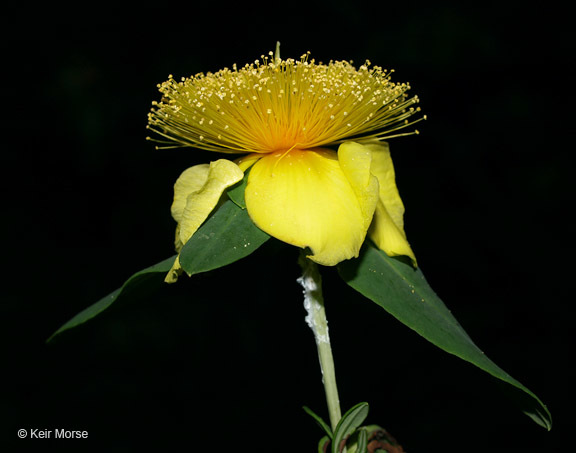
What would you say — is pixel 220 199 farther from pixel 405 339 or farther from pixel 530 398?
pixel 405 339

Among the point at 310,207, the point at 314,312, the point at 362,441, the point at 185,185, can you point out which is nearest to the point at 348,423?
the point at 362,441

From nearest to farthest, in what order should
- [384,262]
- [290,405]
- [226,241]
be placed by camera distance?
[226,241]
[384,262]
[290,405]

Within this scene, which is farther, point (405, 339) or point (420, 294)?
point (405, 339)

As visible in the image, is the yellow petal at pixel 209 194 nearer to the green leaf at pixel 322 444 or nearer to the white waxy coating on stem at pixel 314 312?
the white waxy coating on stem at pixel 314 312

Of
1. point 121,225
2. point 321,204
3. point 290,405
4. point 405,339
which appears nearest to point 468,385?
point 405,339

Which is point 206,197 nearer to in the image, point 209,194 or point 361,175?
point 209,194
